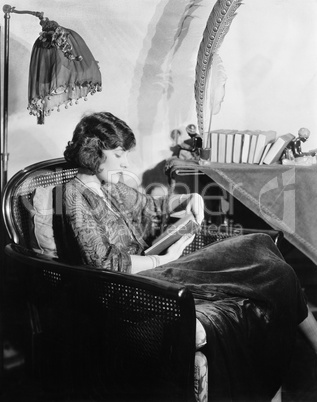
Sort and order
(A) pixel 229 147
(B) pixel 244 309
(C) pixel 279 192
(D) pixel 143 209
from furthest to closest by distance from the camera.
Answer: (A) pixel 229 147, (C) pixel 279 192, (D) pixel 143 209, (B) pixel 244 309

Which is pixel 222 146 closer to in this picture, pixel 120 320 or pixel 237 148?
pixel 237 148

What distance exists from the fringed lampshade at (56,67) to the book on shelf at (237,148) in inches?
31.0

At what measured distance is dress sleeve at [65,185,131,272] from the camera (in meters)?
1.82

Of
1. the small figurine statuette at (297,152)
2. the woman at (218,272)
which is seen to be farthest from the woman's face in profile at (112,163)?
the small figurine statuette at (297,152)

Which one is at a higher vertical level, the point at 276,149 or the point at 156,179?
the point at 276,149

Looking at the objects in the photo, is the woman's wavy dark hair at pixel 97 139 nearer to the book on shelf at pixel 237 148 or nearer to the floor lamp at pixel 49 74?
the floor lamp at pixel 49 74

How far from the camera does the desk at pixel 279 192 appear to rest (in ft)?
7.89

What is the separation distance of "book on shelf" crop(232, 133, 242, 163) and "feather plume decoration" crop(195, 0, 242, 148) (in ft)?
0.48

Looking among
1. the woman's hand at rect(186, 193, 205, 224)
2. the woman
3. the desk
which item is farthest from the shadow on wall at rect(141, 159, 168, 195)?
the woman

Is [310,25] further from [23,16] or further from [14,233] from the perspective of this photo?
[14,233]

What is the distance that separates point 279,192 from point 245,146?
0.94 feet

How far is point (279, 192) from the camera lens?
2.48 m

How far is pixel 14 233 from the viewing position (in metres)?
2.01

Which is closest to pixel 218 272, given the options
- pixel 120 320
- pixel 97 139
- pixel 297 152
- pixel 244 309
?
pixel 244 309
